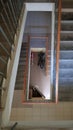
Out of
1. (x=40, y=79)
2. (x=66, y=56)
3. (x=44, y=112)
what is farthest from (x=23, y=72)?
(x=40, y=79)

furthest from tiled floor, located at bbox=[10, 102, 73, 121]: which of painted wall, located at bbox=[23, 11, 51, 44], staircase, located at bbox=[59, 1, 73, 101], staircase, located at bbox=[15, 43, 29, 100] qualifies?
painted wall, located at bbox=[23, 11, 51, 44]

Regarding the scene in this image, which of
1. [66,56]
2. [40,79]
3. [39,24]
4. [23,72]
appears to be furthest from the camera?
[40,79]

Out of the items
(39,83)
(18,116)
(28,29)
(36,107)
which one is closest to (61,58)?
A: (36,107)

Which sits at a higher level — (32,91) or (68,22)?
(68,22)

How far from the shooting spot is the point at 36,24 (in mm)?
6379

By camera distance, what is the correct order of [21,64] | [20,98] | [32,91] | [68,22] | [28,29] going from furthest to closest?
1. [32,91]
2. [28,29]
3. [21,64]
4. [20,98]
5. [68,22]

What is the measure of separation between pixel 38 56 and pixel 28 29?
1.19m

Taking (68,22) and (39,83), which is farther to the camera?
(39,83)

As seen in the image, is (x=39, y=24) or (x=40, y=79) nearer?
(x=39, y=24)

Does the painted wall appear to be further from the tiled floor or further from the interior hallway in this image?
the tiled floor

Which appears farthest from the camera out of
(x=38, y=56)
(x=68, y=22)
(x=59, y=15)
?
(x=38, y=56)

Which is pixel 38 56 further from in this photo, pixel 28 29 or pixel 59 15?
pixel 59 15

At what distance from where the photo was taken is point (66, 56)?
14.1ft

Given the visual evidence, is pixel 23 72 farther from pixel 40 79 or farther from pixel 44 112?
pixel 40 79
